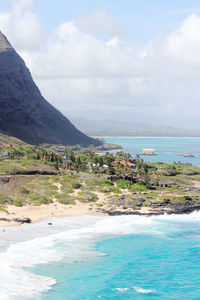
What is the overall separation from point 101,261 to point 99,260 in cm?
32

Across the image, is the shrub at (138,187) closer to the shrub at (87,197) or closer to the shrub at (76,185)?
the shrub at (87,197)

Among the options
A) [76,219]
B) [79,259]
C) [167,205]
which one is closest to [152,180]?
[167,205]

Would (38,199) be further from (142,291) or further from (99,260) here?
(142,291)

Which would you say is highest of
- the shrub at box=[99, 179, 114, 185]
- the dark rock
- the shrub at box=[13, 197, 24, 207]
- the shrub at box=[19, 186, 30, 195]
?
the shrub at box=[99, 179, 114, 185]

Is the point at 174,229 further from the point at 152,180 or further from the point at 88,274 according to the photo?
the point at 152,180

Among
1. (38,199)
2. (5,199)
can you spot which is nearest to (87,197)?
(38,199)

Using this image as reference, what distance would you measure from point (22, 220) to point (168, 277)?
26.5 metres

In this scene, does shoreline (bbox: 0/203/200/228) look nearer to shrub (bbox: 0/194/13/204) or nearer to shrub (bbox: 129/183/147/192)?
shrub (bbox: 0/194/13/204)

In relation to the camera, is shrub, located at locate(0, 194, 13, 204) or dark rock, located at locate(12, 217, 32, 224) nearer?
dark rock, located at locate(12, 217, 32, 224)

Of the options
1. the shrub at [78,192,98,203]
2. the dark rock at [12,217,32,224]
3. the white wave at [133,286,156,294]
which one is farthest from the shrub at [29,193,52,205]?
the white wave at [133,286,156,294]

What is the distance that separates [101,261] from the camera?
39.9 m

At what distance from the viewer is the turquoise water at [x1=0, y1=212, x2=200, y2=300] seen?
32750 mm

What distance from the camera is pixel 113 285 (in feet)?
113

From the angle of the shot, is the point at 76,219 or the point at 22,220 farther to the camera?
the point at 76,219
